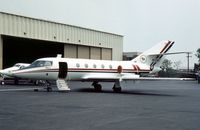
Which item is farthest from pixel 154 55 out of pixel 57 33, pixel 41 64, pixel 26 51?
pixel 26 51

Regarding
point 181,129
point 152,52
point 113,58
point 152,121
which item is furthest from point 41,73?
point 113,58

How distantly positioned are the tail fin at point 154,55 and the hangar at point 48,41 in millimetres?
14774

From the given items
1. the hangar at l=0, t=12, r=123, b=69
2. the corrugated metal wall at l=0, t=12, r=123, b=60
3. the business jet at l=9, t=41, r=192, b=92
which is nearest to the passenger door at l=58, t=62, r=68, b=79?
the business jet at l=9, t=41, r=192, b=92

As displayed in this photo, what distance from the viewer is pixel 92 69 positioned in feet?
88.4

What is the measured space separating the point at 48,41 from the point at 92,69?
62.2 feet

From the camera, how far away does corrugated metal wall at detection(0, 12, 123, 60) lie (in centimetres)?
3903

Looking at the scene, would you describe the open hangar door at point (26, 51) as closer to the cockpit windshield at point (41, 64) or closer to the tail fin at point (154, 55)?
the tail fin at point (154, 55)

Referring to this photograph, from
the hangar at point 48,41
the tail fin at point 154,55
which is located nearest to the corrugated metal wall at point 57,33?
the hangar at point 48,41

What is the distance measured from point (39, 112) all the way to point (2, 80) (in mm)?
25398

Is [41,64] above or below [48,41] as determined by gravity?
below

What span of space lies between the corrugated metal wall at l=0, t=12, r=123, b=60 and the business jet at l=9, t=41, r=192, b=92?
12434 mm

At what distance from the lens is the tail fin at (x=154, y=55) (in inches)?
1192

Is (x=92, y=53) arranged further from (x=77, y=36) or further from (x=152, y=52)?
(x=152, y=52)

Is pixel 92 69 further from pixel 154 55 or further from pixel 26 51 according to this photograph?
pixel 26 51
